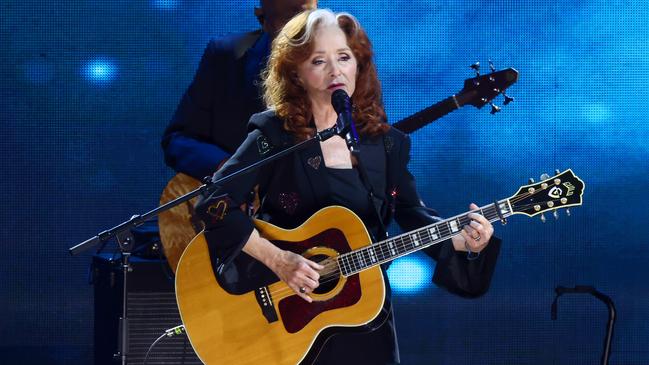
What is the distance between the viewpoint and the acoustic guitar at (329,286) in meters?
2.99

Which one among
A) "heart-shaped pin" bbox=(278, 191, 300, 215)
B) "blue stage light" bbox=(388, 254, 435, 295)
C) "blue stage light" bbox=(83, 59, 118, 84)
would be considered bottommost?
"heart-shaped pin" bbox=(278, 191, 300, 215)

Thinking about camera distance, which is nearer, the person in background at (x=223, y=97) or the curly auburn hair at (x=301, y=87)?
the curly auburn hair at (x=301, y=87)

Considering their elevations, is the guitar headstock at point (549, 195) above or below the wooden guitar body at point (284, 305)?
above

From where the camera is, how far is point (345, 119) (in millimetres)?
2779

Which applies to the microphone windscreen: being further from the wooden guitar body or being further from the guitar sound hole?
the guitar sound hole

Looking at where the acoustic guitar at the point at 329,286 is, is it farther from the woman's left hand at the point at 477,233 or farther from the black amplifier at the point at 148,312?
the black amplifier at the point at 148,312

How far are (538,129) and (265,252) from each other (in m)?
3.09

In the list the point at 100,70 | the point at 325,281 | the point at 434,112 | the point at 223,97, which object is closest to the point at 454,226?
the point at 325,281

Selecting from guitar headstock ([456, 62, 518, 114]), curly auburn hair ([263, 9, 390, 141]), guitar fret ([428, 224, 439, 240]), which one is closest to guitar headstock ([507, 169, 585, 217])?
guitar fret ([428, 224, 439, 240])

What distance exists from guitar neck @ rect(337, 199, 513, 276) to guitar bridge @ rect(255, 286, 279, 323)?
262mm

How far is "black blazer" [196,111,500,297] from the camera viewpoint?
301 centimetres

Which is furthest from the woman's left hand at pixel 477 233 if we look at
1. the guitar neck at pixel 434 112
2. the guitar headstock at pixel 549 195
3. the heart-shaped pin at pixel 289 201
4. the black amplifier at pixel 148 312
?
the black amplifier at pixel 148 312

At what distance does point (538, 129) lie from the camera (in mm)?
5777

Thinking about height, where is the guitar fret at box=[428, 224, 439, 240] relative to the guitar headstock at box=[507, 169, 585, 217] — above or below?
below
